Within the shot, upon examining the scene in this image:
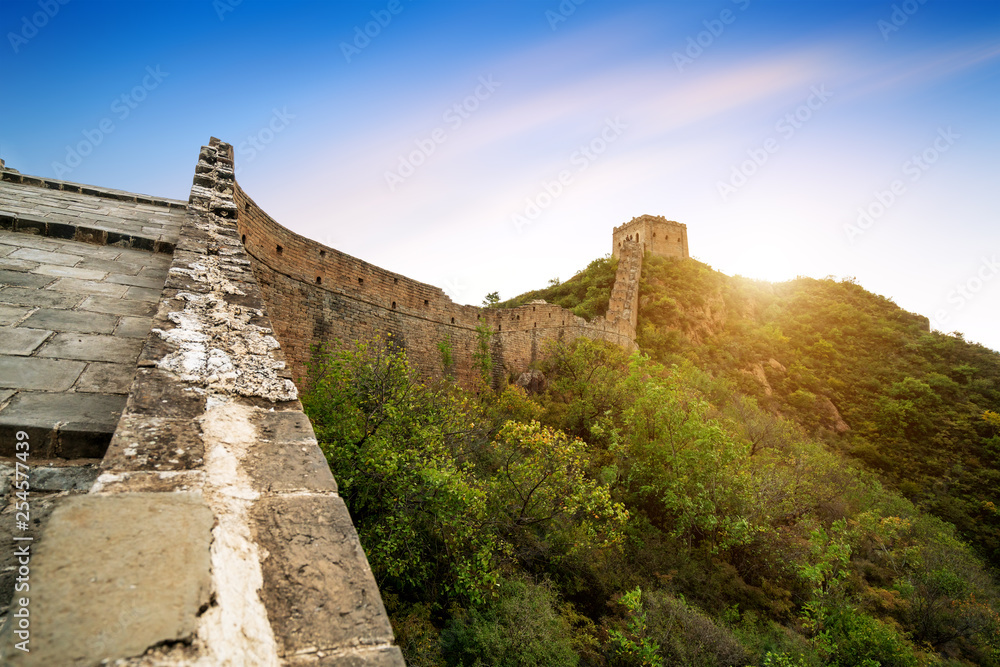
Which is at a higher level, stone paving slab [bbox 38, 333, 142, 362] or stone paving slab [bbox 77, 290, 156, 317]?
stone paving slab [bbox 77, 290, 156, 317]

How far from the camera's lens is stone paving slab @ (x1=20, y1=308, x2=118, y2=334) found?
2.40 m

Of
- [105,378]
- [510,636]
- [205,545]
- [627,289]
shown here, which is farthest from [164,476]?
[627,289]

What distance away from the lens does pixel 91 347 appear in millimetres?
2295

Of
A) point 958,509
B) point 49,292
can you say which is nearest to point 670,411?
point 49,292

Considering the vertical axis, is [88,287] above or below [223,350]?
above

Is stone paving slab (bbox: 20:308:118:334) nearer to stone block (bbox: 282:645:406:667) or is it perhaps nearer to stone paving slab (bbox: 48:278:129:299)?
stone paving slab (bbox: 48:278:129:299)

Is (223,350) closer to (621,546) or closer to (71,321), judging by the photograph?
(71,321)

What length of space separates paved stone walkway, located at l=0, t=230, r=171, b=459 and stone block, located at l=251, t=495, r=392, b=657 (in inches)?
35.3

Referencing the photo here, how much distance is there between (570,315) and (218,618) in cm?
2010

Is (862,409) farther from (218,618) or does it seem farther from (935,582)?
(218,618)

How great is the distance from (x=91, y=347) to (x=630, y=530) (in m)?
10.2

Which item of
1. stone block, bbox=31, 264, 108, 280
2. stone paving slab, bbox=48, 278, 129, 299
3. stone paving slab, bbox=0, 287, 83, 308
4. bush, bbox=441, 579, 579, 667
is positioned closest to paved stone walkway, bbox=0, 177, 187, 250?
stone block, bbox=31, 264, 108, 280

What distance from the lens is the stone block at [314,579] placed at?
42.8 inches

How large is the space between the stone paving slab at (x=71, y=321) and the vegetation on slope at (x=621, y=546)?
4.06m
